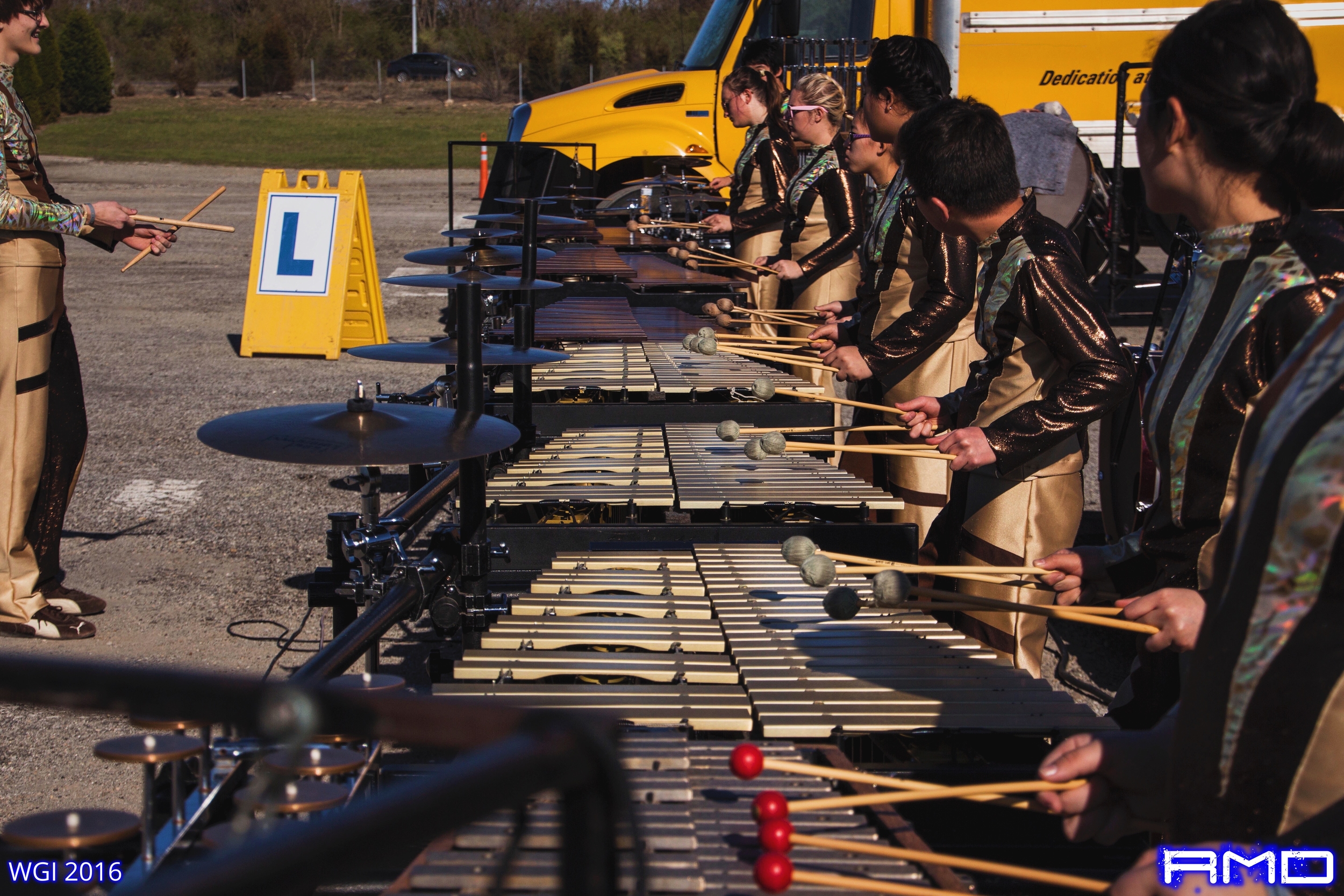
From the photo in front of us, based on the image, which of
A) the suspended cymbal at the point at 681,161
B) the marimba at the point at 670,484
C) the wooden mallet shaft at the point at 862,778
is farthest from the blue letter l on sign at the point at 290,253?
the wooden mallet shaft at the point at 862,778

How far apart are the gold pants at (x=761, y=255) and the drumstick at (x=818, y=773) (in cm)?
635

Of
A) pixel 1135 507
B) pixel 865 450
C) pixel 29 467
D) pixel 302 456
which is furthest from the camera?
pixel 29 467

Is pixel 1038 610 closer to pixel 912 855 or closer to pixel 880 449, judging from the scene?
pixel 912 855

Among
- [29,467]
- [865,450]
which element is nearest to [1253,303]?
[865,450]

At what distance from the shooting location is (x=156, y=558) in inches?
231

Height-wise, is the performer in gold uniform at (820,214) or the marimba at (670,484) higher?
the performer in gold uniform at (820,214)

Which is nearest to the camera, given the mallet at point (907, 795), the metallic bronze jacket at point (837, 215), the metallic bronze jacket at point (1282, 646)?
the metallic bronze jacket at point (1282, 646)

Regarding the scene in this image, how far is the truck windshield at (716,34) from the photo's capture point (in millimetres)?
11438

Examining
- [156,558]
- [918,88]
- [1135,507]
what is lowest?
[156,558]

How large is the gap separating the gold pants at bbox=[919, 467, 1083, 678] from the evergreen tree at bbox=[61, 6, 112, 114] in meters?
38.6

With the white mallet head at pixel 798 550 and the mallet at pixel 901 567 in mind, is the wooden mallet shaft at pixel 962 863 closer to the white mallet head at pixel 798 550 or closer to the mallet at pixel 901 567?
the mallet at pixel 901 567

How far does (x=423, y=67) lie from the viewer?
4559 centimetres

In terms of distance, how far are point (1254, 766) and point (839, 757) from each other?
37.0 inches

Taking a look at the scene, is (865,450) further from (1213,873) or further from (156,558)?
(156,558)
